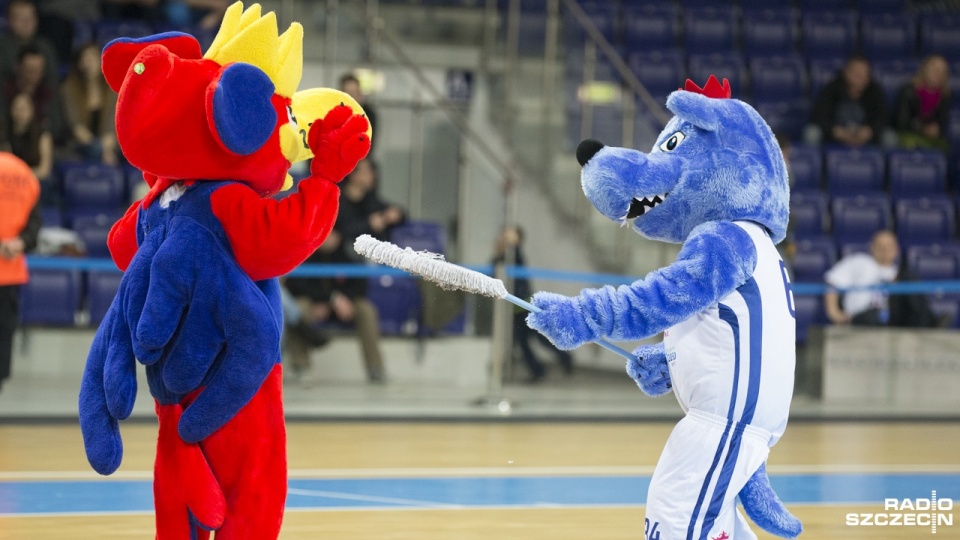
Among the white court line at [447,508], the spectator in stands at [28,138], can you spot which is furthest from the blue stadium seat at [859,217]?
the spectator in stands at [28,138]

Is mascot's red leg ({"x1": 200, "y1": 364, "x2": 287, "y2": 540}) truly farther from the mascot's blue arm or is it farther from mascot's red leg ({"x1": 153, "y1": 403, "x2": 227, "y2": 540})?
the mascot's blue arm

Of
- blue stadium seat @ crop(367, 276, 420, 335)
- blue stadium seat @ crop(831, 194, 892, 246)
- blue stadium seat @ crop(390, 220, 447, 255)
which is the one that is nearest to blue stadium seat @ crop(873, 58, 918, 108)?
blue stadium seat @ crop(831, 194, 892, 246)

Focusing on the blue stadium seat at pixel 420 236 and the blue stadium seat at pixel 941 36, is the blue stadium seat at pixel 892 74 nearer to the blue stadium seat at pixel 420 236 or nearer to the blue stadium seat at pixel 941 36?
the blue stadium seat at pixel 941 36

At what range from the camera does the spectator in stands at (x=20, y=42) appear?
9.84 meters

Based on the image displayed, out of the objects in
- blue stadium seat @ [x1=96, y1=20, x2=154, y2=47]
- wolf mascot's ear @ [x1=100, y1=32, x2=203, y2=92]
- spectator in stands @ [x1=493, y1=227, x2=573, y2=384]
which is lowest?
spectator in stands @ [x1=493, y1=227, x2=573, y2=384]

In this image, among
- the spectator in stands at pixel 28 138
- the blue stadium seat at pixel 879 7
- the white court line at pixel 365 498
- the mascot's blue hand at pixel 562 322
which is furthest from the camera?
the blue stadium seat at pixel 879 7

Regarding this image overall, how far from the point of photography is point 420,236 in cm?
1024

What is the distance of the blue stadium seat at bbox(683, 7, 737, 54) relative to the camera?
42.1ft

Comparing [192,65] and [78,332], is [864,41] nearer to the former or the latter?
[78,332]

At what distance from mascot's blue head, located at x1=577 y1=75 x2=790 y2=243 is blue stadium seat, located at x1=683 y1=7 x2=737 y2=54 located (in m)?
9.38

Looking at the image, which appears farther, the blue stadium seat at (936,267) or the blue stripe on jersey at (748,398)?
the blue stadium seat at (936,267)

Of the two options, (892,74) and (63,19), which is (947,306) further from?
(63,19)

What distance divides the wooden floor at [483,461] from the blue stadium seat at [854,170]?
3364 mm

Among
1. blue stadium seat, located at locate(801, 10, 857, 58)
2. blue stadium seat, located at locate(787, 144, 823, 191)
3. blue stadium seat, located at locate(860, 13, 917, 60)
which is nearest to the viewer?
blue stadium seat, located at locate(787, 144, 823, 191)
